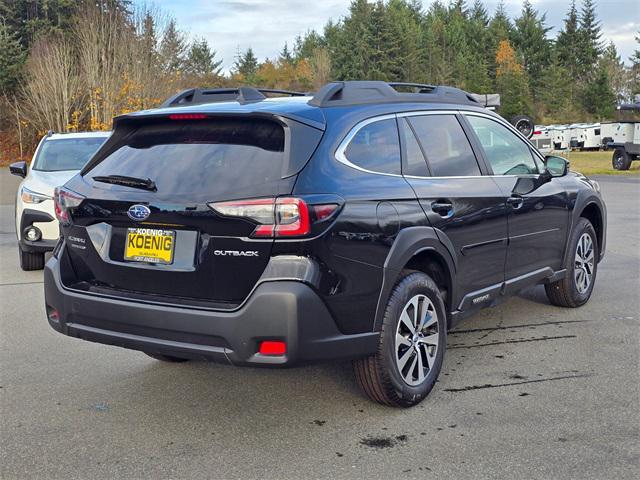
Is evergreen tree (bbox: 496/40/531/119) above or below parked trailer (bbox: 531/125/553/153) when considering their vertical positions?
above

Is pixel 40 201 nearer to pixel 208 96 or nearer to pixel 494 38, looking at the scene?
pixel 208 96

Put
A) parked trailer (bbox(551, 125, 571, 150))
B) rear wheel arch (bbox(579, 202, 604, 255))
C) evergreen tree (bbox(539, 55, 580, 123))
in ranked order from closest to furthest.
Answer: rear wheel arch (bbox(579, 202, 604, 255))
parked trailer (bbox(551, 125, 571, 150))
evergreen tree (bbox(539, 55, 580, 123))

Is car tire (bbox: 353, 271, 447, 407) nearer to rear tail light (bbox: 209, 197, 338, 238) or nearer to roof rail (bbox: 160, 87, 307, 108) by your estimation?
rear tail light (bbox: 209, 197, 338, 238)

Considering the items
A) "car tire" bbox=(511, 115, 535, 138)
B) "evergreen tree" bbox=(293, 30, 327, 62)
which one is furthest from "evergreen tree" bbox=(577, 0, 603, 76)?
"car tire" bbox=(511, 115, 535, 138)

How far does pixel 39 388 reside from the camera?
182 inches

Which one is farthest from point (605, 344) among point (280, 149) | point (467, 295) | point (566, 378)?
point (280, 149)

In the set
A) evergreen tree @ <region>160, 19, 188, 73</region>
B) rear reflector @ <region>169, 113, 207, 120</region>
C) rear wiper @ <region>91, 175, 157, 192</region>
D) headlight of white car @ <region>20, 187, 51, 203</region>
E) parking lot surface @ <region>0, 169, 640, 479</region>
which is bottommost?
parking lot surface @ <region>0, 169, 640, 479</region>

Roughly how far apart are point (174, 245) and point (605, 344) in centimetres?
341

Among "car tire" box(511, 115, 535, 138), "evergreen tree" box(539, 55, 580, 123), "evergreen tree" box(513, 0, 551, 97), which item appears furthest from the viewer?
"evergreen tree" box(513, 0, 551, 97)

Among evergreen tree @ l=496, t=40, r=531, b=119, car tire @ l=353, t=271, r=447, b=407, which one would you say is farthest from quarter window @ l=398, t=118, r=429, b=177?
evergreen tree @ l=496, t=40, r=531, b=119

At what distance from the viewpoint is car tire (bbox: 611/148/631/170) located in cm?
2841

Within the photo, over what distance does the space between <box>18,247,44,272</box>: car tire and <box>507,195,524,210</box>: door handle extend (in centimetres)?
616

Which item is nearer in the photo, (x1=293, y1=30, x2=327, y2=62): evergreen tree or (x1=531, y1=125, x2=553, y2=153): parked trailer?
(x1=531, y1=125, x2=553, y2=153): parked trailer

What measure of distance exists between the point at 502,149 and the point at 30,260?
6.13 meters
